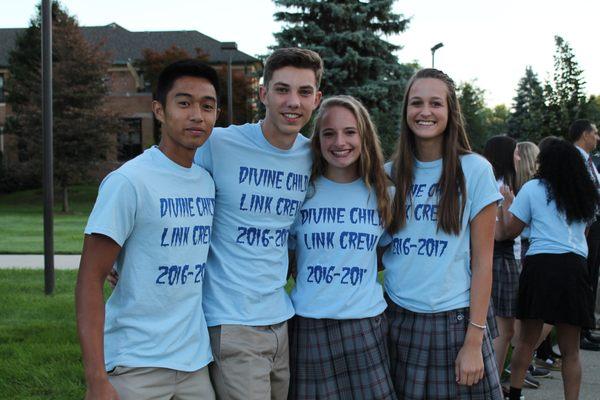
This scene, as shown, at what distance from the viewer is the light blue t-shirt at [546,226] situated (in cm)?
471

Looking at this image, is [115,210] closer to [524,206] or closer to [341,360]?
[341,360]

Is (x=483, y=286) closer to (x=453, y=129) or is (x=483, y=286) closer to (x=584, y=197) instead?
(x=453, y=129)

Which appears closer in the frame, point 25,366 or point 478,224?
point 478,224

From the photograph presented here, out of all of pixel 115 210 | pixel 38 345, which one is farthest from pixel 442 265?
pixel 38 345

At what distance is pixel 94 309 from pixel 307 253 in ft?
3.40

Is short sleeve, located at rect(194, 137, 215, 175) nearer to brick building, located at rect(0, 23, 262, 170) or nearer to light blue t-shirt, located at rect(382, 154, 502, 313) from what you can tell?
light blue t-shirt, located at rect(382, 154, 502, 313)

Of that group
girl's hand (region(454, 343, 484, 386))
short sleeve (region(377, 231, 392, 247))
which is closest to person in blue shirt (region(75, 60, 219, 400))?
short sleeve (region(377, 231, 392, 247))

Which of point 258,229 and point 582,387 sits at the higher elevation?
point 258,229

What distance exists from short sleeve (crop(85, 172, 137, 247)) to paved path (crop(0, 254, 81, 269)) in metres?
9.15

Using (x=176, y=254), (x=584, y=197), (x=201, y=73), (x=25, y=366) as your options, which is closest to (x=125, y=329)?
(x=176, y=254)

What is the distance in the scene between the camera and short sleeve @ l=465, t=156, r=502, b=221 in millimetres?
2998

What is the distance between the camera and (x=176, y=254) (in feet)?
8.54

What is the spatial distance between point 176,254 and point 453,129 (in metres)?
1.41

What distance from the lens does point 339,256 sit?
9.91 ft
